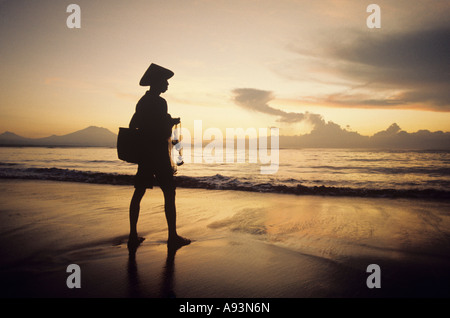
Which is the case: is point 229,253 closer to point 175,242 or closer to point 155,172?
point 175,242

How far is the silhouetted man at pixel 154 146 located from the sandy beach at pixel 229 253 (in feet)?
1.69

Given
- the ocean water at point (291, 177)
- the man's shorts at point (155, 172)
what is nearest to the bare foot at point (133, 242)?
the man's shorts at point (155, 172)

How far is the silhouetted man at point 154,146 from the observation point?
3176 millimetres

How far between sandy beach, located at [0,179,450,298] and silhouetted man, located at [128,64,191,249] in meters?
0.51

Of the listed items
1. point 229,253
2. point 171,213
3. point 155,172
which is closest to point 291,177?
point 229,253

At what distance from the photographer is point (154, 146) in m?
3.18

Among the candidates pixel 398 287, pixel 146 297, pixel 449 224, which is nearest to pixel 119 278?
pixel 146 297

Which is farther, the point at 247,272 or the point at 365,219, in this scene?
the point at 365,219

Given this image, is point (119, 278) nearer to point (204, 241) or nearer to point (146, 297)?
point (146, 297)

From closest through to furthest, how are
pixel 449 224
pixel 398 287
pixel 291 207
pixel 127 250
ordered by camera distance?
pixel 398 287 < pixel 127 250 < pixel 449 224 < pixel 291 207

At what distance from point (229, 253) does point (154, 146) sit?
163 cm

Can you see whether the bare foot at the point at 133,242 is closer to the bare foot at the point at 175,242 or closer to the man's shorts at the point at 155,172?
the bare foot at the point at 175,242

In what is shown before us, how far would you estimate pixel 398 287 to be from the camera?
7.77ft
